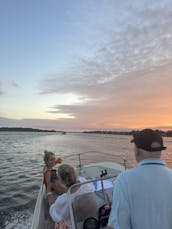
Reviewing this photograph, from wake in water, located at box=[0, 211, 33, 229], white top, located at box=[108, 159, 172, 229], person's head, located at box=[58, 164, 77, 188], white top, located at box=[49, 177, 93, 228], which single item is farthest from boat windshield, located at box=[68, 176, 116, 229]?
wake in water, located at box=[0, 211, 33, 229]

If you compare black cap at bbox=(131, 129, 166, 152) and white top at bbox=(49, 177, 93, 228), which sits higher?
black cap at bbox=(131, 129, 166, 152)

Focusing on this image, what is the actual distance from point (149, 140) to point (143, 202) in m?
0.44

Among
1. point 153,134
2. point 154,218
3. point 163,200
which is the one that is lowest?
point 154,218

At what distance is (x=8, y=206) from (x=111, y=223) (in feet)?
22.7

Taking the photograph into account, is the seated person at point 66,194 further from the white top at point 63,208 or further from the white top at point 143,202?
the white top at point 143,202

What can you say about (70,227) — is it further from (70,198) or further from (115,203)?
(115,203)

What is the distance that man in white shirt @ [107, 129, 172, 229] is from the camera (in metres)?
1.61

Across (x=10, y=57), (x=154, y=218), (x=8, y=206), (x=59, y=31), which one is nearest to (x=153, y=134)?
(x=154, y=218)

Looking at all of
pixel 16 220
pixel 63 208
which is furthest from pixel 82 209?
pixel 16 220

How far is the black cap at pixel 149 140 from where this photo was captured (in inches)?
69.7

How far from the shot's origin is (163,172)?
5.53ft

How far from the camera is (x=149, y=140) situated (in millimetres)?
1781

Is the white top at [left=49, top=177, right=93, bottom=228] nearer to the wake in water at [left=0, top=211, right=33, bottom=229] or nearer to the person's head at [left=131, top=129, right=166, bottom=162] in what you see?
the person's head at [left=131, top=129, right=166, bottom=162]

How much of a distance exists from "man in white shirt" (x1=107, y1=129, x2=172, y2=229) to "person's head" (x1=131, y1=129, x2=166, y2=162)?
8 cm
